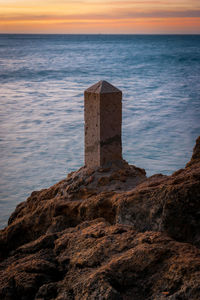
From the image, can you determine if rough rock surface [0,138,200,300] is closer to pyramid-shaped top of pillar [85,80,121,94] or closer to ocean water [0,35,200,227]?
pyramid-shaped top of pillar [85,80,121,94]

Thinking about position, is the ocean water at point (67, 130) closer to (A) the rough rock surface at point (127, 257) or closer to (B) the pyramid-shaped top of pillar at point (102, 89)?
(B) the pyramid-shaped top of pillar at point (102, 89)

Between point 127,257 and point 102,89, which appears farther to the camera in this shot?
point 102,89

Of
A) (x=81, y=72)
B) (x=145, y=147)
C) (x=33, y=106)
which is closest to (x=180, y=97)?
(x=33, y=106)

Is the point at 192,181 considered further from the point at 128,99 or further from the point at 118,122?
the point at 128,99

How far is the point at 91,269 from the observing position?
2.53 m

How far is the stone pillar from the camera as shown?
555cm

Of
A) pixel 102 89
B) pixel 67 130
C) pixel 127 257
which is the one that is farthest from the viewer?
pixel 67 130

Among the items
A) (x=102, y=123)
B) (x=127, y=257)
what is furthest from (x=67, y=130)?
(x=127, y=257)

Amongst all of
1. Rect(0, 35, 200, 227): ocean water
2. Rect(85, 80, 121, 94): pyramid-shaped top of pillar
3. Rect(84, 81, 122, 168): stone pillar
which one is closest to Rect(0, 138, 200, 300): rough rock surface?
Rect(84, 81, 122, 168): stone pillar

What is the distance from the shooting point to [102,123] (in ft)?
18.4

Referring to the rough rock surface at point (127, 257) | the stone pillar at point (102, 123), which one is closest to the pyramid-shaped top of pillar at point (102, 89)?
the stone pillar at point (102, 123)

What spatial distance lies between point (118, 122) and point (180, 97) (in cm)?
2102

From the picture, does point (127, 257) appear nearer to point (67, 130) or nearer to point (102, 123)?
point (102, 123)

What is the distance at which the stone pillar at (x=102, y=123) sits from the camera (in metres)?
5.55
